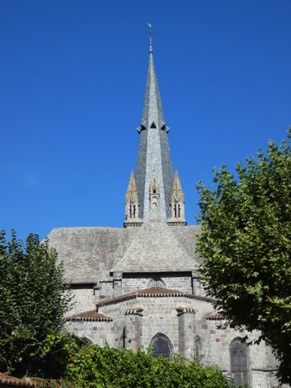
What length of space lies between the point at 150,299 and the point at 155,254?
6.65m

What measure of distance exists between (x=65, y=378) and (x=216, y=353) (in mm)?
13057

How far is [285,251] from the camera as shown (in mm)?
17953

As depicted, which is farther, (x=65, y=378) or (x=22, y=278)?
(x=22, y=278)

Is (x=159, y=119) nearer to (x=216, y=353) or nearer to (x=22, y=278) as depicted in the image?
(x=216, y=353)

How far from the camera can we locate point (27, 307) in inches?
840

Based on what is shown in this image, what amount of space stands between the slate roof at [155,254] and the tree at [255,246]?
611 inches

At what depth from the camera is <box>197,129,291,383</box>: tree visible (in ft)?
58.9

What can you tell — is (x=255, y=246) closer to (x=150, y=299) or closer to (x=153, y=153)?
(x=150, y=299)

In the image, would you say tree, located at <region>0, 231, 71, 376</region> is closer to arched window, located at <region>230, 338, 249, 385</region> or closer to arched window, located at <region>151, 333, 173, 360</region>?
arched window, located at <region>151, 333, 173, 360</region>

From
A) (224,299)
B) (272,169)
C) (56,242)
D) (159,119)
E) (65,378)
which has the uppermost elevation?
(159,119)

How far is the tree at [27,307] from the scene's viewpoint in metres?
20.5

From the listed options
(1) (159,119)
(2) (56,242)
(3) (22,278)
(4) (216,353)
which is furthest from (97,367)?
(1) (159,119)

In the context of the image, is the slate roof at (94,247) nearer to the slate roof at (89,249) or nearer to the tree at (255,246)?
the slate roof at (89,249)

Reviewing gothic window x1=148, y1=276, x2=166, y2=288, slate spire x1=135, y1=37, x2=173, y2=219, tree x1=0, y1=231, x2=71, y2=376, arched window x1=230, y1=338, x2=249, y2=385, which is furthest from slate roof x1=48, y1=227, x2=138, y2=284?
tree x1=0, y1=231, x2=71, y2=376
